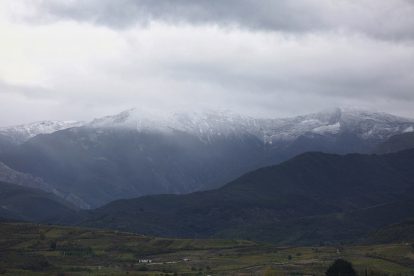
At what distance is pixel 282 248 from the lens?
6481 inches

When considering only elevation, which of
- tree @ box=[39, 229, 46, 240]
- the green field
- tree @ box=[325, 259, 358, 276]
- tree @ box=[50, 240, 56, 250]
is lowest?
tree @ box=[325, 259, 358, 276]

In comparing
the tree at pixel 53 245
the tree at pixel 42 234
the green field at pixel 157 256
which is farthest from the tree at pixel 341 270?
the tree at pixel 42 234

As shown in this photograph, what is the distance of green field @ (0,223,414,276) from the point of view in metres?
119

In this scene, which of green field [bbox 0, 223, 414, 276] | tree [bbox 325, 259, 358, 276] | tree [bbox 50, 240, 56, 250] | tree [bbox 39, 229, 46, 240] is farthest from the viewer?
tree [bbox 39, 229, 46, 240]

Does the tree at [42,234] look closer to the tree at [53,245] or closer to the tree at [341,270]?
the tree at [53,245]

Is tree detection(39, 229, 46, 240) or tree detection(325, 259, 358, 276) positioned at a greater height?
tree detection(39, 229, 46, 240)

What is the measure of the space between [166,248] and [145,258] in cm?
1662

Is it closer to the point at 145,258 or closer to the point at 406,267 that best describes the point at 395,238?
the point at 406,267

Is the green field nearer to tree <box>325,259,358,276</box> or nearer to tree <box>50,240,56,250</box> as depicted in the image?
tree <box>50,240,56,250</box>

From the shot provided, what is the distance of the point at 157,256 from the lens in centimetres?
14788

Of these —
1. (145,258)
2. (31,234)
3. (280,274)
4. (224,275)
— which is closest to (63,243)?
(31,234)

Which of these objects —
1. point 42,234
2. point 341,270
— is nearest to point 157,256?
point 42,234

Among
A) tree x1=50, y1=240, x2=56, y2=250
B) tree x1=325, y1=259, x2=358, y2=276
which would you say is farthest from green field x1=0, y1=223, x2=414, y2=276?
tree x1=325, y1=259, x2=358, y2=276

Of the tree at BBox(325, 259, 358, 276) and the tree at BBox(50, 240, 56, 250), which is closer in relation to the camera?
the tree at BBox(325, 259, 358, 276)
